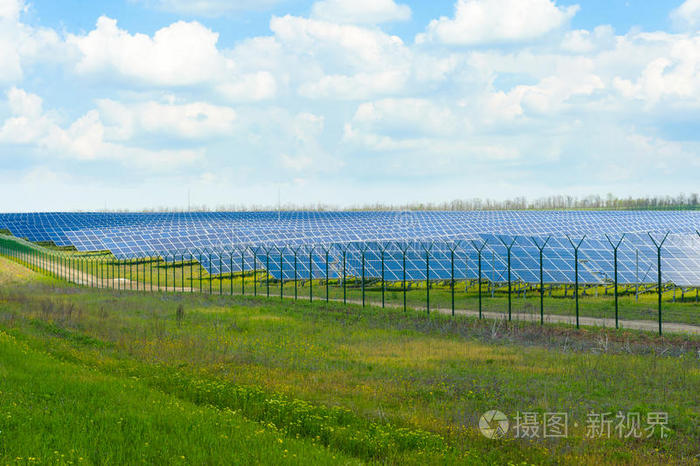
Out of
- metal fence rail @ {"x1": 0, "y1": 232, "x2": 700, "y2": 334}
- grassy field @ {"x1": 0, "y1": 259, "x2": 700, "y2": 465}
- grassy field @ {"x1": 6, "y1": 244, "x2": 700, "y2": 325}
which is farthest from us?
metal fence rail @ {"x1": 0, "y1": 232, "x2": 700, "y2": 334}

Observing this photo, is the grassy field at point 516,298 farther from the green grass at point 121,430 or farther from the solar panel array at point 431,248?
the green grass at point 121,430

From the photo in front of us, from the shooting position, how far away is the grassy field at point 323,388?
31.4 ft

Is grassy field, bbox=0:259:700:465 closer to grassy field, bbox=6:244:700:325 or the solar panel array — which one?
grassy field, bbox=6:244:700:325

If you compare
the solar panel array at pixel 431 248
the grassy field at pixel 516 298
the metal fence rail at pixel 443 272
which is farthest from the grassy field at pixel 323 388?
the solar panel array at pixel 431 248

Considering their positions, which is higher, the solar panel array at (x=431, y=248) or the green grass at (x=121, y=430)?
the solar panel array at (x=431, y=248)

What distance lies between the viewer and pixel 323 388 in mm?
14648

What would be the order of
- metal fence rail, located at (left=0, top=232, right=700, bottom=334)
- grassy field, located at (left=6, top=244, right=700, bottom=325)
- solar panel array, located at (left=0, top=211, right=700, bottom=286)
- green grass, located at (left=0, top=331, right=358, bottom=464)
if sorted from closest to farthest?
green grass, located at (left=0, top=331, right=358, bottom=464) → grassy field, located at (left=6, top=244, right=700, bottom=325) → metal fence rail, located at (left=0, top=232, right=700, bottom=334) → solar panel array, located at (left=0, top=211, right=700, bottom=286)

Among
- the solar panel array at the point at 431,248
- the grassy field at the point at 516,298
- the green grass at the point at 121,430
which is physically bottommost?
the grassy field at the point at 516,298

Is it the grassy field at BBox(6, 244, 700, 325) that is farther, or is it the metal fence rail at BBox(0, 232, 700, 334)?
the metal fence rail at BBox(0, 232, 700, 334)

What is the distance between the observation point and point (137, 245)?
237 ft

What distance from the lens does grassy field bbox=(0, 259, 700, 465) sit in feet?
31.4

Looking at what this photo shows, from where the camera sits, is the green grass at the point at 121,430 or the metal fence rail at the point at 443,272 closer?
the green grass at the point at 121,430

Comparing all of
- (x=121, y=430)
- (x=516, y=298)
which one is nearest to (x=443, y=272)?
(x=516, y=298)

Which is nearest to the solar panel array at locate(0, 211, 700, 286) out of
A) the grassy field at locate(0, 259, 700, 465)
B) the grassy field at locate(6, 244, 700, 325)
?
the grassy field at locate(6, 244, 700, 325)
